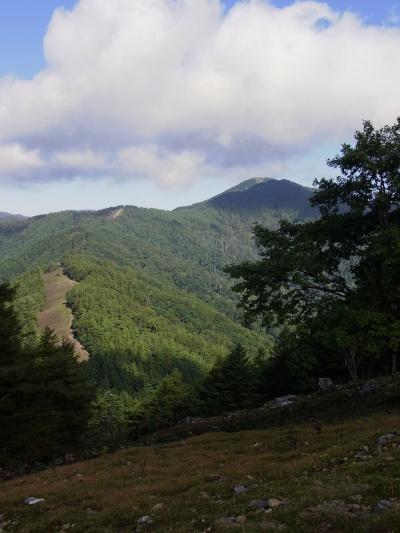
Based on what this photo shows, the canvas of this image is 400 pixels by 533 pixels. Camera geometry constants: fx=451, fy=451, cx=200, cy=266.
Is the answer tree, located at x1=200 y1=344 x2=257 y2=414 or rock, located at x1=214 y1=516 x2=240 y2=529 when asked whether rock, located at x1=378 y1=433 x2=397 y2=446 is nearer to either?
rock, located at x1=214 y1=516 x2=240 y2=529

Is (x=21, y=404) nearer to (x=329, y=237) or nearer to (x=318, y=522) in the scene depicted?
(x=329, y=237)

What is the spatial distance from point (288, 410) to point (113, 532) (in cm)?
1989

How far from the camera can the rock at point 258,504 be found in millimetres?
10500

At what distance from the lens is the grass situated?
368 inches

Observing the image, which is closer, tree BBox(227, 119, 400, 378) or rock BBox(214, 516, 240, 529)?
rock BBox(214, 516, 240, 529)

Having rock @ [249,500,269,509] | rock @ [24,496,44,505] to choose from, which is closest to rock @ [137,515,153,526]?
rock @ [249,500,269,509]

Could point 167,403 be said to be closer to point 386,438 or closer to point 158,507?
point 386,438

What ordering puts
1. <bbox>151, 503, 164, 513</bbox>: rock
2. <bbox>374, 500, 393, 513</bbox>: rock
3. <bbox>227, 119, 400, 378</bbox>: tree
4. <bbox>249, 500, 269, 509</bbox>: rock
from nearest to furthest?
<bbox>374, 500, 393, 513</bbox>: rock → <bbox>249, 500, 269, 509</bbox>: rock → <bbox>151, 503, 164, 513</bbox>: rock → <bbox>227, 119, 400, 378</bbox>: tree

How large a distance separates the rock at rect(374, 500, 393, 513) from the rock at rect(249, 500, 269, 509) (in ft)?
8.48

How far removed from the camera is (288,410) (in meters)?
28.8

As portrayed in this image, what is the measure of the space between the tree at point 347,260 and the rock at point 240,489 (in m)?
7.95

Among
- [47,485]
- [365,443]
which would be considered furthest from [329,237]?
[47,485]

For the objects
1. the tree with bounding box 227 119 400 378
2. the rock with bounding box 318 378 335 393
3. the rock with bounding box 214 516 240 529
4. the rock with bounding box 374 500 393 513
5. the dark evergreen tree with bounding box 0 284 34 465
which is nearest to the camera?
the rock with bounding box 374 500 393 513

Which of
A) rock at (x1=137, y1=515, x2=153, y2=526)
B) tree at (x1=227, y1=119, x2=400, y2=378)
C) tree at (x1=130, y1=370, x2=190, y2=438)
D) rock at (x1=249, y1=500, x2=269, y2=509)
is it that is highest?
tree at (x1=227, y1=119, x2=400, y2=378)
